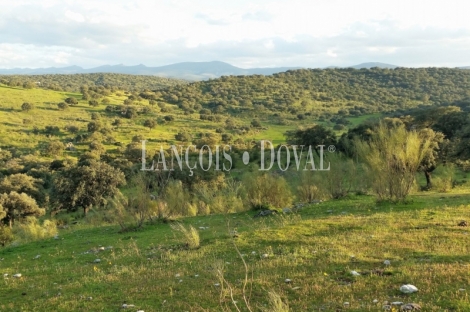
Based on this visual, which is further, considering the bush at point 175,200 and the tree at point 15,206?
the tree at point 15,206

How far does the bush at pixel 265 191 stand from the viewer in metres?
20.9

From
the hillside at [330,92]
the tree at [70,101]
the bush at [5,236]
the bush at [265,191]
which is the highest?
the hillside at [330,92]

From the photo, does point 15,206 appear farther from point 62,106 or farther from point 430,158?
point 62,106

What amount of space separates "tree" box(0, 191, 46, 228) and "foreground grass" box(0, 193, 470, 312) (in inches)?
654

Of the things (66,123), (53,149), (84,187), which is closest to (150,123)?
(66,123)

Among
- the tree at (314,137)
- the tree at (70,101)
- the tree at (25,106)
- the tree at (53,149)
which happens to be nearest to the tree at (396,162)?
the tree at (314,137)

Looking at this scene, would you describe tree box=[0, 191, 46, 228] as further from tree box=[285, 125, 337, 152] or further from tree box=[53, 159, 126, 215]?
tree box=[285, 125, 337, 152]

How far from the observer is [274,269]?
7.91 meters

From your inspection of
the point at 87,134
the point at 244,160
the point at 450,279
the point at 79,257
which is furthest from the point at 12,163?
the point at 450,279

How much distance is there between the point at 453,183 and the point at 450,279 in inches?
973

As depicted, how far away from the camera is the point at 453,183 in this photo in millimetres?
27781

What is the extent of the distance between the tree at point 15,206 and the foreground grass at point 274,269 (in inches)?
654

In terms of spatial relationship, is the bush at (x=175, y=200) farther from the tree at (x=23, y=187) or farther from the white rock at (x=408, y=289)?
the tree at (x=23, y=187)

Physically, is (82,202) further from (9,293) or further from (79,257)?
(9,293)
